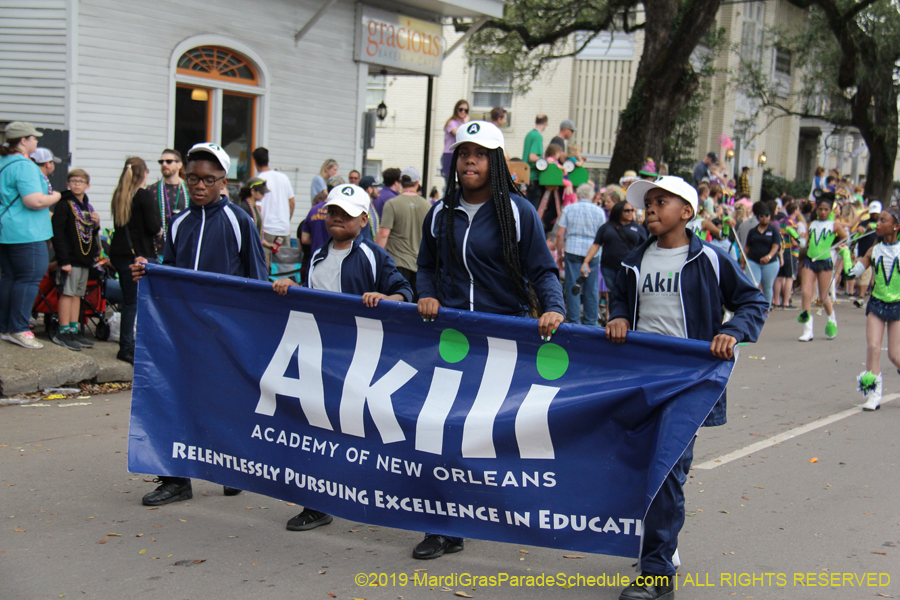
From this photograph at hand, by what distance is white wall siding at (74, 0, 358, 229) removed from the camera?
40.7 ft

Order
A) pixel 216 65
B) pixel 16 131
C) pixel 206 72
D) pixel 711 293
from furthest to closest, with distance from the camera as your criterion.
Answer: pixel 216 65 < pixel 206 72 < pixel 16 131 < pixel 711 293

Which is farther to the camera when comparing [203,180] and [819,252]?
[819,252]

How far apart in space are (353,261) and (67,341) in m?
5.37

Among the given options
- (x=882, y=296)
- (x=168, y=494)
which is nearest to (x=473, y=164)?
(x=168, y=494)

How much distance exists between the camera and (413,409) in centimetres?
457

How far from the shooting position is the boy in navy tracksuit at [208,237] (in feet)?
17.6

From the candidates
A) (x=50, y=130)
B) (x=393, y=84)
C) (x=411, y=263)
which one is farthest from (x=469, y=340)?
(x=393, y=84)

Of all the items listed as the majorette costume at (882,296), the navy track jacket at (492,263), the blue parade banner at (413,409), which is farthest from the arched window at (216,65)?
the navy track jacket at (492,263)

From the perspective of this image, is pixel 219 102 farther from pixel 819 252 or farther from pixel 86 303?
pixel 819 252

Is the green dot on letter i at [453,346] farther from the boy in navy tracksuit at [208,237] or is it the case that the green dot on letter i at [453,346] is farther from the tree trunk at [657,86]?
the tree trunk at [657,86]

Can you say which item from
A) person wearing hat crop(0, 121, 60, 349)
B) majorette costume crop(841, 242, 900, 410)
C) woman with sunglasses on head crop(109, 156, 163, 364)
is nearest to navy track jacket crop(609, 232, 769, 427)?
majorette costume crop(841, 242, 900, 410)

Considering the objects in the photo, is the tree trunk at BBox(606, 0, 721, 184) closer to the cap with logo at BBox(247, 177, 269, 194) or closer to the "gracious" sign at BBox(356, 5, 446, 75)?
the "gracious" sign at BBox(356, 5, 446, 75)

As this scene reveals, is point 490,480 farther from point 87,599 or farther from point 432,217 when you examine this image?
point 87,599

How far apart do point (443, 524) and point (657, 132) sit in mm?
15520
